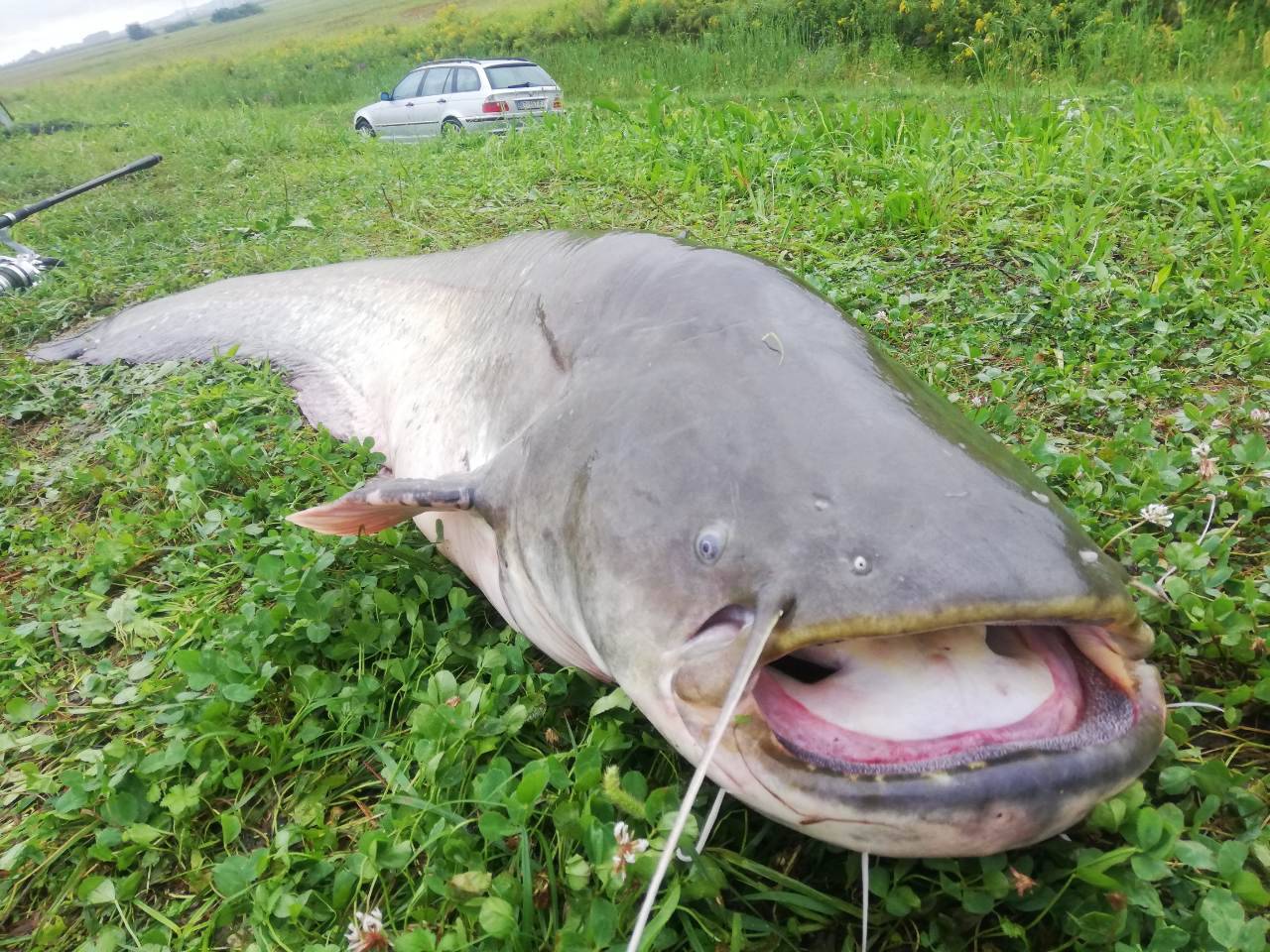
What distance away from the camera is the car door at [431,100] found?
38.4 feet

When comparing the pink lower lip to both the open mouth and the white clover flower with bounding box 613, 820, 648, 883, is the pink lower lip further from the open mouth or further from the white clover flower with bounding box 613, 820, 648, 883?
the white clover flower with bounding box 613, 820, 648, 883

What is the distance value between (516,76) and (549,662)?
39.3ft

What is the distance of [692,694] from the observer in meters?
1.06

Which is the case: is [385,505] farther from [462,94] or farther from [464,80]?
[464,80]

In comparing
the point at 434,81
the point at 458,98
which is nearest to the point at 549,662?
the point at 458,98

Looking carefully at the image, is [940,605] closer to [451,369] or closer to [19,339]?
[451,369]

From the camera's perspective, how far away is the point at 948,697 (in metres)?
0.98

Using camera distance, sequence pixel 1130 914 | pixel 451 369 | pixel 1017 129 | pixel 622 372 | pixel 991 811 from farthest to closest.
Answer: pixel 1017 129, pixel 451 369, pixel 622 372, pixel 1130 914, pixel 991 811

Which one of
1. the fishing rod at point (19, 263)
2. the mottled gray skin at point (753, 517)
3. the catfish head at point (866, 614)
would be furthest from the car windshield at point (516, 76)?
the catfish head at point (866, 614)

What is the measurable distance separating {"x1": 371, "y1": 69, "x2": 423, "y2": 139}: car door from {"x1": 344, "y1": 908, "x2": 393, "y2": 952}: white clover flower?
12.7 meters

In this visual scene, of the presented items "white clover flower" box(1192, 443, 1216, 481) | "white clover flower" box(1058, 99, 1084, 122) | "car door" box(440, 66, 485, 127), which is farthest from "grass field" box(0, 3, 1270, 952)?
"car door" box(440, 66, 485, 127)

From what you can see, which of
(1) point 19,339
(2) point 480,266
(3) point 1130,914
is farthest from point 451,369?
(1) point 19,339

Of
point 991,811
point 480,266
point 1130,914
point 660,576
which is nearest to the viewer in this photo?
point 991,811

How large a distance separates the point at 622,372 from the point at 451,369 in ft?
3.48
